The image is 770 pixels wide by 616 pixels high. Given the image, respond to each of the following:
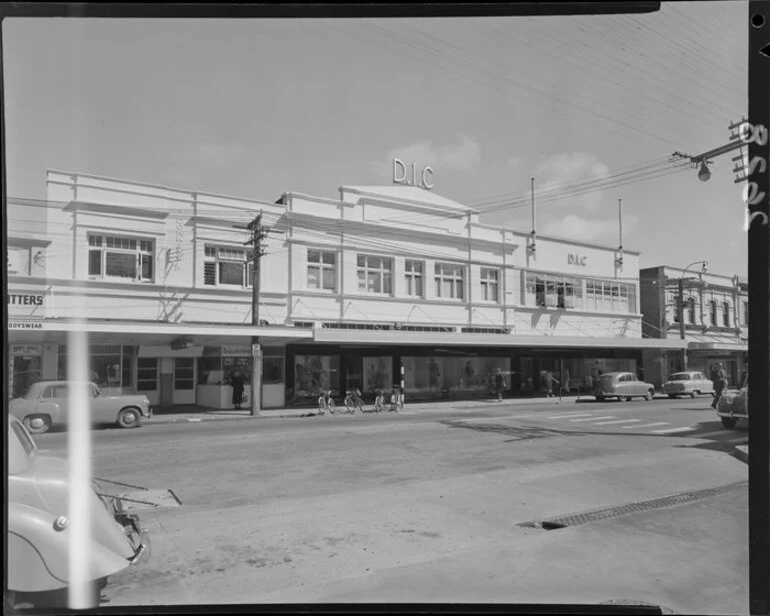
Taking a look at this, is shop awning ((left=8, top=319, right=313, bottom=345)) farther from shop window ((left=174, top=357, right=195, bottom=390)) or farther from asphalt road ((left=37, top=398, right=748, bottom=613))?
asphalt road ((left=37, top=398, right=748, bottom=613))

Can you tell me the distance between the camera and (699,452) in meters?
11.1

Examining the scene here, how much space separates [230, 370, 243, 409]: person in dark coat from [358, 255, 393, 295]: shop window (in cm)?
674

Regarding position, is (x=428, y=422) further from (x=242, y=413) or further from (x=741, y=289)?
(x=741, y=289)

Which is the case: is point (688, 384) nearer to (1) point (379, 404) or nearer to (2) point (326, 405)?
(1) point (379, 404)

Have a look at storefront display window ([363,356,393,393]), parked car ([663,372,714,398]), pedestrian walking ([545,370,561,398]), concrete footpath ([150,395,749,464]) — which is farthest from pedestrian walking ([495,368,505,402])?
parked car ([663,372,714,398])

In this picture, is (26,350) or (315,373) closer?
(26,350)

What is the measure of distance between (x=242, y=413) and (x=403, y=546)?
16314 millimetres

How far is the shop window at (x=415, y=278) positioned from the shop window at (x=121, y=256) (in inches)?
489

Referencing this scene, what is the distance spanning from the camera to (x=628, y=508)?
7184 millimetres

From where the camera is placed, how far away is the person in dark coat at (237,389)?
73.6 ft

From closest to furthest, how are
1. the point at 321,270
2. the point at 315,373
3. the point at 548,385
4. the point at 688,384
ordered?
the point at 688,384, the point at 548,385, the point at 321,270, the point at 315,373

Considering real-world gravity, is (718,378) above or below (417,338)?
below

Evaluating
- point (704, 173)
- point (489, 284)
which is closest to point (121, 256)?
point (704, 173)

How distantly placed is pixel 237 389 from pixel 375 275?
8033mm
